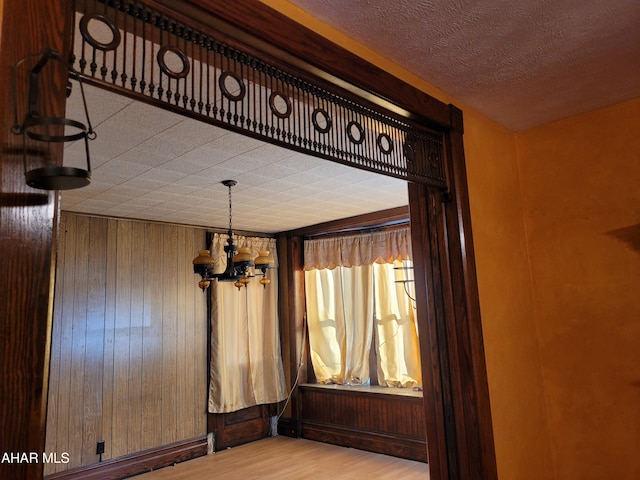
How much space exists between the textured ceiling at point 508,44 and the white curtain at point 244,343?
148 inches

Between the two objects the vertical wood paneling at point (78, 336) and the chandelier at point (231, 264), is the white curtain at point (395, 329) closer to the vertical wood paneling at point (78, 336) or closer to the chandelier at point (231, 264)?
the chandelier at point (231, 264)

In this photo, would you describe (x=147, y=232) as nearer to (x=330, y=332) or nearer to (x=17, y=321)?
(x=330, y=332)

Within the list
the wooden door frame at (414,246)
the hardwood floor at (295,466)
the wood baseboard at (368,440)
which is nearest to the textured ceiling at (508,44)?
the wooden door frame at (414,246)

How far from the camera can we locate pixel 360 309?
5.12 m

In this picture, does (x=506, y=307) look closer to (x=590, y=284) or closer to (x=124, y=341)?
(x=590, y=284)

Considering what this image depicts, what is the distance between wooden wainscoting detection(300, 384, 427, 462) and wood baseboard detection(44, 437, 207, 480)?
128 cm

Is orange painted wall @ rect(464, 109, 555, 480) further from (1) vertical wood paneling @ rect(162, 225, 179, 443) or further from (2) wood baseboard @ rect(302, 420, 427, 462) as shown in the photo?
(1) vertical wood paneling @ rect(162, 225, 179, 443)

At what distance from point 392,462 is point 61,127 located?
4355 millimetres

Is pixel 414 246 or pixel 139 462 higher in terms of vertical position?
pixel 414 246

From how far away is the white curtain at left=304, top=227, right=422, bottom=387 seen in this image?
188 inches

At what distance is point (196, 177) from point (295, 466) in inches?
115

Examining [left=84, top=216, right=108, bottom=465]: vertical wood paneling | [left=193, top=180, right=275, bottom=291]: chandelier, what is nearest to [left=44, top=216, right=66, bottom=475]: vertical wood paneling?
[left=84, top=216, right=108, bottom=465]: vertical wood paneling

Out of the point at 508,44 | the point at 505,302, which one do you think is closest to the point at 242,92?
the point at 508,44

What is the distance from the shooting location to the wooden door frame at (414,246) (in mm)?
750
